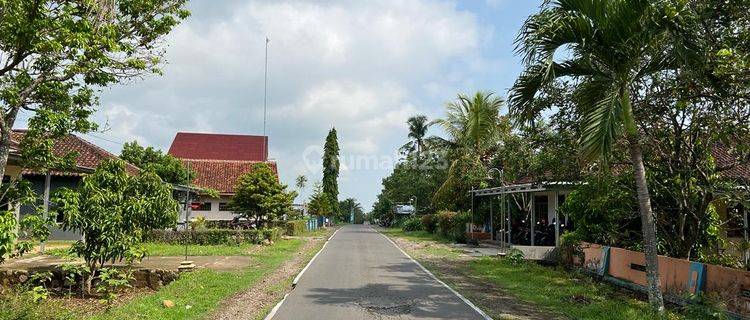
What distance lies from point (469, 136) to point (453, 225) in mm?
5423

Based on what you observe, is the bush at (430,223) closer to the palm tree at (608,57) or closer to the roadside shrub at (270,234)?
the roadside shrub at (270,234)

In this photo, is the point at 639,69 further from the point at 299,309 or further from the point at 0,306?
the point at 0,306

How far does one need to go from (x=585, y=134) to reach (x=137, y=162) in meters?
30.2

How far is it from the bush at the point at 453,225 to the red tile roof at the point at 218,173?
586 inches

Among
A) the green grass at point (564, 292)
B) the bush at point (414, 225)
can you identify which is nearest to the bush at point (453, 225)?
the bush at point (414, 225)

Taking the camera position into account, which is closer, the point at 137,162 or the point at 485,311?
the point at 485,311

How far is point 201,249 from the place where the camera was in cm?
2192

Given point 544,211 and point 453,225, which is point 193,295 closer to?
point 544,211

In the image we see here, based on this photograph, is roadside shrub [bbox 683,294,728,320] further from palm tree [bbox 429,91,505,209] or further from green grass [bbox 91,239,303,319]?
palm tree [bbox 429,91,505,209]

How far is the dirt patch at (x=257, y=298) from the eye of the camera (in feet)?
30.3

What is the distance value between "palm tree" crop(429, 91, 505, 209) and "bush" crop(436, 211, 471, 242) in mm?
1474

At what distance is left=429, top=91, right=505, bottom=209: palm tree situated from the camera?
1211 inches

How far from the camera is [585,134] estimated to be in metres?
8.55

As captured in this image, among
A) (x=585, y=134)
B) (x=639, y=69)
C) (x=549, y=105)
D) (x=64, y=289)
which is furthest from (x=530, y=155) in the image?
(x=64, y=289)
